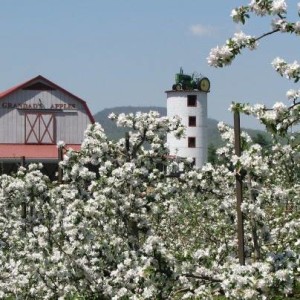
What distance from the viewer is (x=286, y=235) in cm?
879

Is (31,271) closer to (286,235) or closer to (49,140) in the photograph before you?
(286,235)

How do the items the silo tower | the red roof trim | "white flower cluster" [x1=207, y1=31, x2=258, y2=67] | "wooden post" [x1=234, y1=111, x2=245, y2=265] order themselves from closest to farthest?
1. "white flower cluster" [x1=207, y1=31, x2=258, y2=67]
2. "wooden post" [x1=234, y1=111, x2=245, y2=265]
3. the red roof trim
4. the silo tower

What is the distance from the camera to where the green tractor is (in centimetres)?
7150

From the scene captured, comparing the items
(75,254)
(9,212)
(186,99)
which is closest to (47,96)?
(186,99)

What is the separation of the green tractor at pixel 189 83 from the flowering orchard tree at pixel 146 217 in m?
59.8

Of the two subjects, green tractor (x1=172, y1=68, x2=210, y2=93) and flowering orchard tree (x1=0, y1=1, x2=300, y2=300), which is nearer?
flowering orchard tree (x1=0, y1=1, x2=300, y2=300)

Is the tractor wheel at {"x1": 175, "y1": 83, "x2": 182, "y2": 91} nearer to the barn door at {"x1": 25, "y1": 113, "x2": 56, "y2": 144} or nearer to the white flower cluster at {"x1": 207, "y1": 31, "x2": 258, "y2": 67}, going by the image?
the barn door at {"x1": 25, "y1": 113, "x2": 56, "y2": 144}

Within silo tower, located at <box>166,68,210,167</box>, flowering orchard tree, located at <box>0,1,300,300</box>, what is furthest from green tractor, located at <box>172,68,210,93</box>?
flowering orchard tree, located at <box>0,1,300,300</box>

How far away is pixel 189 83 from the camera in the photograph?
72625 millimetres

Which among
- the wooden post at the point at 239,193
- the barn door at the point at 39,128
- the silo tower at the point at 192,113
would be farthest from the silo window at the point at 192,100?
the wooden post at the point at 239,193

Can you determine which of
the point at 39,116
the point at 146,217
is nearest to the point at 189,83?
the point at 39,116

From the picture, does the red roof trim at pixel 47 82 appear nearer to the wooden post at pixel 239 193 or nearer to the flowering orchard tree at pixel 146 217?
the flowering orchard tree at pixel 146 217

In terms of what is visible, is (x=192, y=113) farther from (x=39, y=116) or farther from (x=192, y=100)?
(x=39, y=116)

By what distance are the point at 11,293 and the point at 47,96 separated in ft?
154
